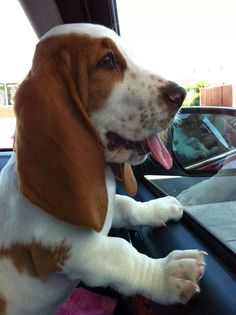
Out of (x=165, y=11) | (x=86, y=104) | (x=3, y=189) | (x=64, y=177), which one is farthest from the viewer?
(x=165, y=11)

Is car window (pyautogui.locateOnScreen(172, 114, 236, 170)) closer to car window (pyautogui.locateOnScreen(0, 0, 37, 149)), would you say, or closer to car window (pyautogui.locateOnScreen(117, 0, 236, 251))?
car window (pyautogui.locateOnScreen(117, 0, 236, 251))

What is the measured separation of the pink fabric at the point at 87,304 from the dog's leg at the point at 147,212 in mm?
294

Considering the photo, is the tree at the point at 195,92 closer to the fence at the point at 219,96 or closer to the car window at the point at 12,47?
the fence at the point at 219,96

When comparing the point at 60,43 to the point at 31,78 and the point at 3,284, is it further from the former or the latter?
the point at 3,284

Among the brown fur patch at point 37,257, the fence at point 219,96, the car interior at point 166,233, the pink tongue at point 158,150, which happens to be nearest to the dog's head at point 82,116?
the pink tongue at point 158,150

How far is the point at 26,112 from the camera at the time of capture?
1131 millimetres

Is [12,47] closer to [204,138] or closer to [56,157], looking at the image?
[204,138]

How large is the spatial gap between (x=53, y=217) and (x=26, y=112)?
0.90ft

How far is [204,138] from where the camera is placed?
202 centimetres

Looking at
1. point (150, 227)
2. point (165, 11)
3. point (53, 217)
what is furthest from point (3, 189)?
point (165, 11)

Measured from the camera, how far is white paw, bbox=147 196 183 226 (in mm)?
1500

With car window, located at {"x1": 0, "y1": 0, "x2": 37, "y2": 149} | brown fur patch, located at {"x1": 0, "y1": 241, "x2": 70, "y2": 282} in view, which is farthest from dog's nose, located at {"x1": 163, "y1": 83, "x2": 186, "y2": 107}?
car window, located at {"x1": 0, "y1": 0, "x2": 37, "y2": 149}

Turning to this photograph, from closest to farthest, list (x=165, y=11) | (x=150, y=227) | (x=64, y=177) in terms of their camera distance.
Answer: (x=64, y=177)
(x=150, y=227)
(x=165, y=11)

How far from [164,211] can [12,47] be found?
1723 millimetres
